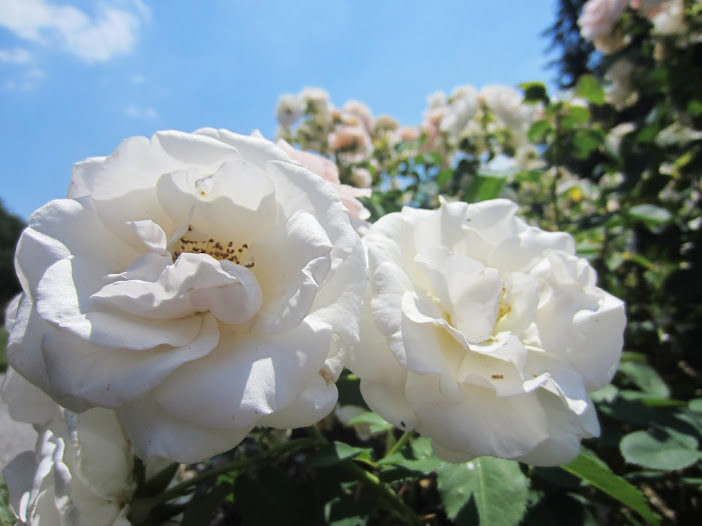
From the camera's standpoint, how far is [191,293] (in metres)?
0.40

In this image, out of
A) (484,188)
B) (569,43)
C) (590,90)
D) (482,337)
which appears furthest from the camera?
(569,43)

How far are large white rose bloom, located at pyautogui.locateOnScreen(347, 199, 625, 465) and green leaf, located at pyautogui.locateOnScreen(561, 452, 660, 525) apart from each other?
12cm

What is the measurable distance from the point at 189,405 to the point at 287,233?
169 millimetres

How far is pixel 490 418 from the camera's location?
1.56 ft

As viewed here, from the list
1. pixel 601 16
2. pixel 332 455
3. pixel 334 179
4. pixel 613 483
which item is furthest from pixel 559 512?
pixel 601 16

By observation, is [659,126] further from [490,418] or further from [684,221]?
[490,418]

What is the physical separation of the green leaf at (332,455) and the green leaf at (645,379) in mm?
790

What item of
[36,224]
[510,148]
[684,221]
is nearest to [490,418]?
[36,224]

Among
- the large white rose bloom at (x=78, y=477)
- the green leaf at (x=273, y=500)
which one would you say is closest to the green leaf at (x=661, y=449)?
the green leaf at (x=273, y=500)

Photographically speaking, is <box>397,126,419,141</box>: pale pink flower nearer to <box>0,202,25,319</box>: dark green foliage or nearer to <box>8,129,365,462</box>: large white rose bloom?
<box>8,129,365,462</box>: large white rose bloom

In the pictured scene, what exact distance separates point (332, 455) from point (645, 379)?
87 cm

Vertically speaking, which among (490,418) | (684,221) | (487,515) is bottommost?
(487,515)

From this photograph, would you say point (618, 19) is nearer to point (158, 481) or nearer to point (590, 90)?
point (590, 90)

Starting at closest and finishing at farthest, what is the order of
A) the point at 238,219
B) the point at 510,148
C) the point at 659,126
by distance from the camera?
the point at 238,219 → the point at 659,126 → the point at 510,148
